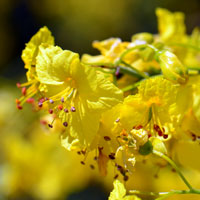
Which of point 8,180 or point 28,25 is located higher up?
point 28,25

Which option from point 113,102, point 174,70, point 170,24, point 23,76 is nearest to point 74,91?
point 113,102

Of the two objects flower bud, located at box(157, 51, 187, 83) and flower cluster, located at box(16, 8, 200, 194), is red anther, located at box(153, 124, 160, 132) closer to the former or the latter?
flower cluster, located at box(16, 8, 200, 194)

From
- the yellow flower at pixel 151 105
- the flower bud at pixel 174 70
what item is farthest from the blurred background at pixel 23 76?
the flower bud at pixel 174 70

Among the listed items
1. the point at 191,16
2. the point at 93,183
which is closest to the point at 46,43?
the point at 93,183

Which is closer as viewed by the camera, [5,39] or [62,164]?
[62,164]

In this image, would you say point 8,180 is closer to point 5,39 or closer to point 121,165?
point 121,165

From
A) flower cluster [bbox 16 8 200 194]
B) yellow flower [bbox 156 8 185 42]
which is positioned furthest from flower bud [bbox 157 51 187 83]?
yellow flower [bbox 156 8 185 42]
